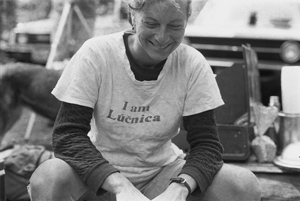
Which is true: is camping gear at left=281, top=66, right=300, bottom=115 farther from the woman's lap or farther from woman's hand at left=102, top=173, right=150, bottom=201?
woman's hand at left=102, top=173, right=150, bottom=201

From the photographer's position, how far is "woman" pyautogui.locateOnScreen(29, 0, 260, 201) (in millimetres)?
1860

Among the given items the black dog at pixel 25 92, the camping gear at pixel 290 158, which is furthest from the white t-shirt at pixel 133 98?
the black dog at pixel 25 92

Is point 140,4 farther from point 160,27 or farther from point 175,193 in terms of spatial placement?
point 175,193

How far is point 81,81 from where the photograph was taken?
1.94m

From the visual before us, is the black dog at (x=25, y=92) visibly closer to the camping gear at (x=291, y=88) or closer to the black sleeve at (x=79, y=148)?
the camping gear at (x=291, y=88)

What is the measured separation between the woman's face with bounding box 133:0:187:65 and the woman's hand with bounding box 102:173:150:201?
1.71ft

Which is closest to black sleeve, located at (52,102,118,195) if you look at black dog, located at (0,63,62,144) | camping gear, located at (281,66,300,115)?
camping gear, located at (281,66,300,115)

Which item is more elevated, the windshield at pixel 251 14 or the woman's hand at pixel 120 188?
the windshield at pixel 251 14

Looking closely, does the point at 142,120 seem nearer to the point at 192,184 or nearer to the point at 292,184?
the point at 192,184

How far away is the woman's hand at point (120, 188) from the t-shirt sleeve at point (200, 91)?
0.43 m

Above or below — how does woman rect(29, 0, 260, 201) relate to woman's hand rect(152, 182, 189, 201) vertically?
above

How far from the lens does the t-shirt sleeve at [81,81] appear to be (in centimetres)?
192

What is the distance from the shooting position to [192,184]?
188 centimetres

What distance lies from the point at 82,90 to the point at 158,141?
0.42 m
